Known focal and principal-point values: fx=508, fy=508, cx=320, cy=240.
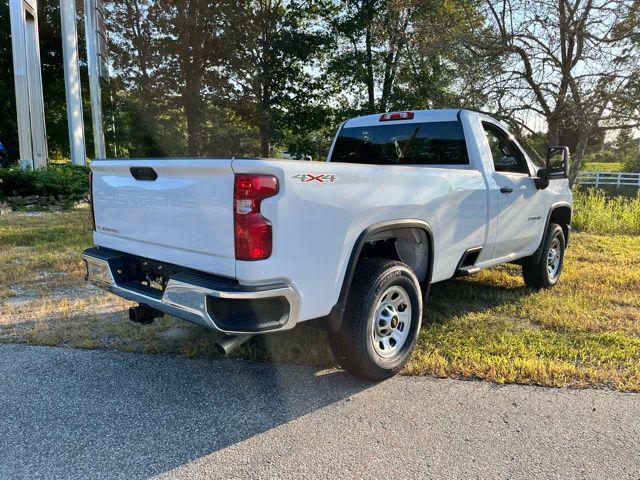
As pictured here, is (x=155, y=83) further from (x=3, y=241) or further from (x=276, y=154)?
(x=3, y=241)

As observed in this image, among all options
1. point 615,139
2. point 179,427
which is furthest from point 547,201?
point 615,139

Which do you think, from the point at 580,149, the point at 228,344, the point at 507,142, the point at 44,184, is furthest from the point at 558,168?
the point at 44,184

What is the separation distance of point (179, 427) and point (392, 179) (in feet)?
6.76

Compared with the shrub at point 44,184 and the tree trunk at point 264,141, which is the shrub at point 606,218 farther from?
the tree trunk at point 264,141

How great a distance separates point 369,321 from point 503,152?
2.73 metres

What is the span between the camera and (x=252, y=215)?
2.71m

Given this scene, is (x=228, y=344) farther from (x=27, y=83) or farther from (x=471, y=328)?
(x=27, y=83)

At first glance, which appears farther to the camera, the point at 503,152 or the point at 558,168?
the point at 558,168

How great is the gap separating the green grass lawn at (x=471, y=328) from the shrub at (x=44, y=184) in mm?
6802

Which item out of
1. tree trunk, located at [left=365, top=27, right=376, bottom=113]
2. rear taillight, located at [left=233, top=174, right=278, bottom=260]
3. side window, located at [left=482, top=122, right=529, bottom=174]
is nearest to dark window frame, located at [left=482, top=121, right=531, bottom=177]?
side window, located at [left=482, top=122, right=529, bottom=174]

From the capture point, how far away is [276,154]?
26.9m

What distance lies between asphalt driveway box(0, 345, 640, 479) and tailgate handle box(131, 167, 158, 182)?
144 cm

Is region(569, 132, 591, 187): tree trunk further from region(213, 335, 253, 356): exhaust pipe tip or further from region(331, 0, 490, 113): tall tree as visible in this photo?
region(213, 335, 253, 356): exhaust pipe tip

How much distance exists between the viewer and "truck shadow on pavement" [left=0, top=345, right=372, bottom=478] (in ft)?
8.93
